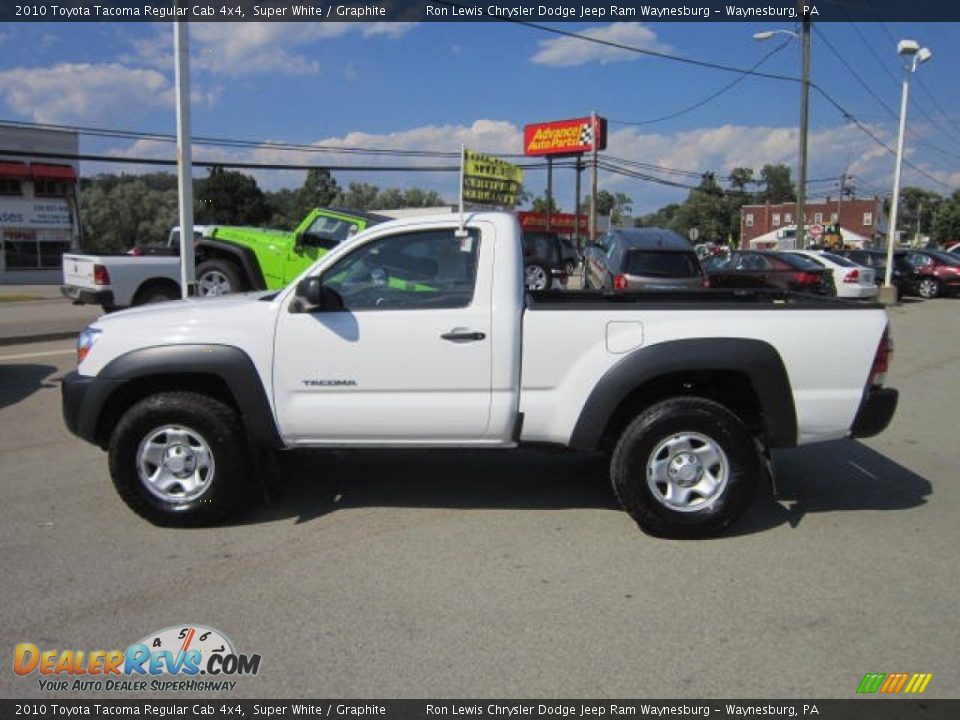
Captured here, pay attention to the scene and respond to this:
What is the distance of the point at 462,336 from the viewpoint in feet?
14.8

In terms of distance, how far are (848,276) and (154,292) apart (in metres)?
16.0

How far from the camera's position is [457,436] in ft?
15.2

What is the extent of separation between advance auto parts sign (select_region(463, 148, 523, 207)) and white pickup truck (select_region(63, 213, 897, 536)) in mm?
7901

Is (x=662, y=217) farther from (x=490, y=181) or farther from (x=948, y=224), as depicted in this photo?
(x=490, y=181)

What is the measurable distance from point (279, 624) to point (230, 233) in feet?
34.0

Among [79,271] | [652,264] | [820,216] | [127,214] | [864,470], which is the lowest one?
[864,470]

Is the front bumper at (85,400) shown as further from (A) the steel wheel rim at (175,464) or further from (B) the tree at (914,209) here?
(B) the tree at (914,209)

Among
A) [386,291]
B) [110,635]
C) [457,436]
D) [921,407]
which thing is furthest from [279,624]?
[921,407]

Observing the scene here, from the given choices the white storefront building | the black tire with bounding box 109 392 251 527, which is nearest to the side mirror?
the black tire with bounding box 109 392 251 527

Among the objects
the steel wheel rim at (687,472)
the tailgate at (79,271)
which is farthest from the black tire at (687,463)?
the tailgate at (79,271)

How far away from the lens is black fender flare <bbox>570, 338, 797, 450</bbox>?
4.44m

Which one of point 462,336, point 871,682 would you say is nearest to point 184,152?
point 462,336

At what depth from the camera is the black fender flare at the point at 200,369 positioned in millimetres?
4523

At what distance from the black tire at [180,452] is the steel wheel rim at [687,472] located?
7.86 ft
